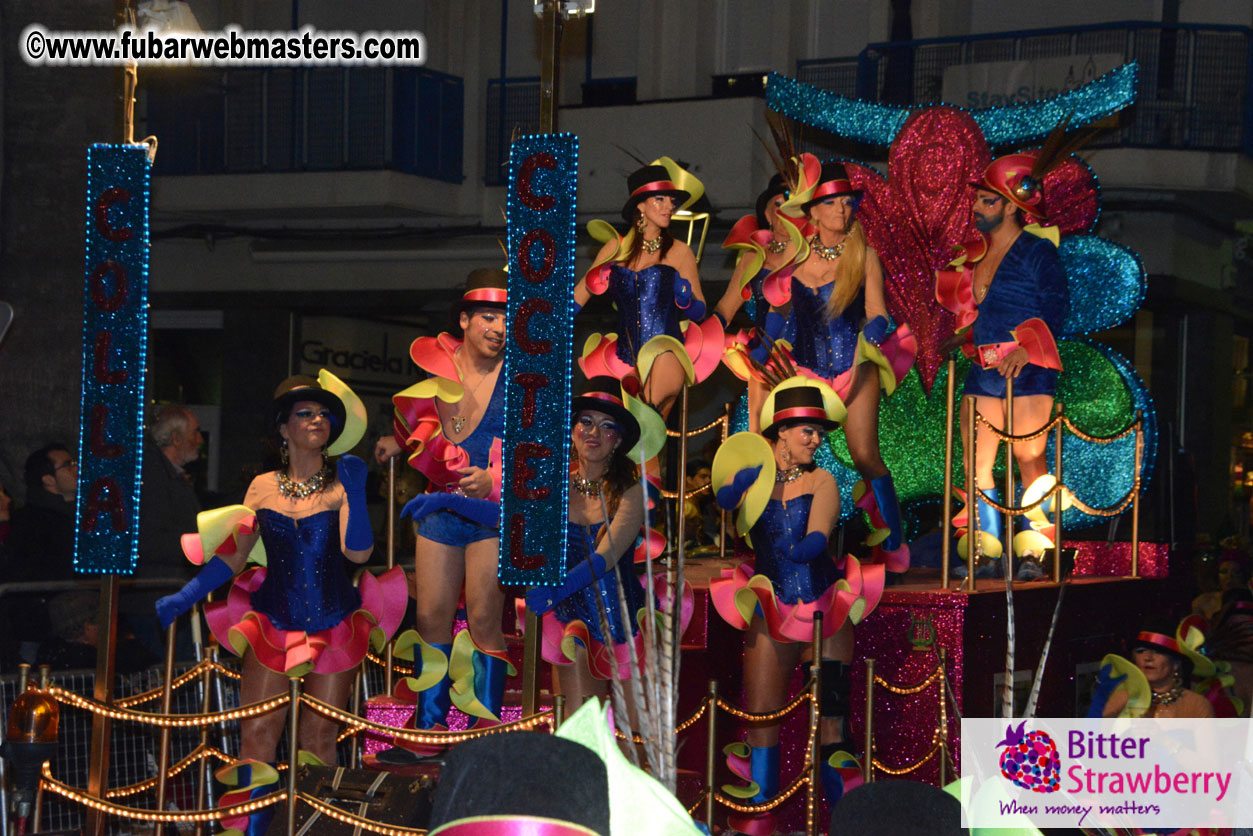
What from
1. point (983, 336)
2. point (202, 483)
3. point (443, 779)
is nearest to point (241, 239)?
point (202, 483)

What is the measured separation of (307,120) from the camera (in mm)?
13102

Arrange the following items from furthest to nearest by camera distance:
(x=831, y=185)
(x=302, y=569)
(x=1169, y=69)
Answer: (x=1169, y=69)
(x=831, y=185)
(x=302, y=569)

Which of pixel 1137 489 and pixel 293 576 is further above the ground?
pixel 1137 489

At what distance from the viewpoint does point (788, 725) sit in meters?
5.74

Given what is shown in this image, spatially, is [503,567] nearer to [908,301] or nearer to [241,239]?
[908,301]

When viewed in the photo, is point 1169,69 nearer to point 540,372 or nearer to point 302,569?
point 540,372

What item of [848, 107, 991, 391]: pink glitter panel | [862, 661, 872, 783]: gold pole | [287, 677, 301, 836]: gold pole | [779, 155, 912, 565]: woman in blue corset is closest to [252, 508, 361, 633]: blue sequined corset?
[287, 677, 301, 836]: gold pole

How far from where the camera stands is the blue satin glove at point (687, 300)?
19.6ft

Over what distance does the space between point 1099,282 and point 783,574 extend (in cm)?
291

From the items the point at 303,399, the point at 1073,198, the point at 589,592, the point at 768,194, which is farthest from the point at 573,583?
the point at 1073,198

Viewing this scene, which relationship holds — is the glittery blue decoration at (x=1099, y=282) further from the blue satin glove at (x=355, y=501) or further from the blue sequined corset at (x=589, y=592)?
the blue satin glove at (x=355, y=501)

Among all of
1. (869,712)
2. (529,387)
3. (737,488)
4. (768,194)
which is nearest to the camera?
(529,387)

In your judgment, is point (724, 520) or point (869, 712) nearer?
point (869, 712)

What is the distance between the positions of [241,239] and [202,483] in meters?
2.30
